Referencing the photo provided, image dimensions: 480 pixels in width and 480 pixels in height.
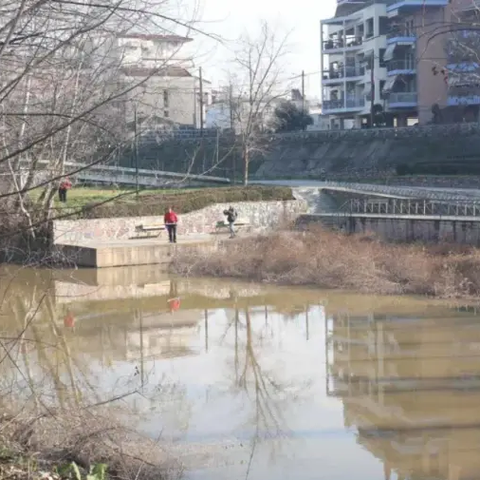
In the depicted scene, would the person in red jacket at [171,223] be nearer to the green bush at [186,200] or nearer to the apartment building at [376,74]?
the green bush at [186,200]

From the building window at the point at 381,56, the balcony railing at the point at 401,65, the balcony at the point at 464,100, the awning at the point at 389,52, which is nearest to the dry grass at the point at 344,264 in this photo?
the balcony at the point at 464,100

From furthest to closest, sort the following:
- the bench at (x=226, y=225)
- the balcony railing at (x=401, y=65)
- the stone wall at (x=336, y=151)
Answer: the balcony railing at (x=401, y=65) < the stone wall at (x=336, y=151) < the bench at (x=226, y=225)

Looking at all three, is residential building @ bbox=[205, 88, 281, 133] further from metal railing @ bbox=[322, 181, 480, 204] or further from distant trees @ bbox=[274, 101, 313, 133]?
metal railing @ bbox=[322, 181, 480, 204]

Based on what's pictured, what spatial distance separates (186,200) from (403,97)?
34.1 meters

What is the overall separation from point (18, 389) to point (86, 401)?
3.42 feet

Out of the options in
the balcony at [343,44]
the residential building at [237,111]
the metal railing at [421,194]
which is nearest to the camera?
the metal railing at [421,194]

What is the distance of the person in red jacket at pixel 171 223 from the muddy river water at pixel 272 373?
485 cm

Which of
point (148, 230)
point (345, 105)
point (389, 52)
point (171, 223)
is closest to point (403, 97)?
point (389, 52)

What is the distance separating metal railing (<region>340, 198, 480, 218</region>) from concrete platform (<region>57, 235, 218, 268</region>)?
691 centimetres

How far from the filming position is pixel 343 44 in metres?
69.6

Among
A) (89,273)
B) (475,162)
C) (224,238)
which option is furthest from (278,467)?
(475,162)

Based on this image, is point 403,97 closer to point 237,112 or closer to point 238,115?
point 237,112

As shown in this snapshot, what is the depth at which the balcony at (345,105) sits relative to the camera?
67938mm

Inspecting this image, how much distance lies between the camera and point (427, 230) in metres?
25.7
